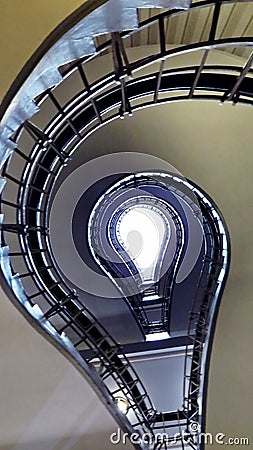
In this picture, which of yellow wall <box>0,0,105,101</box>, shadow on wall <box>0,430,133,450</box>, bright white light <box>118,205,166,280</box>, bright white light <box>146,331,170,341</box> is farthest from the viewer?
→ bright white light <box>118,205,166,280</box>

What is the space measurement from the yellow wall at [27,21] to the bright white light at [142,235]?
9.30 metres

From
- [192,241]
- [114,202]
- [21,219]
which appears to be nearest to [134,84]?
[21,219]

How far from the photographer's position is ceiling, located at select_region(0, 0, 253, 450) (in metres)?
3.31

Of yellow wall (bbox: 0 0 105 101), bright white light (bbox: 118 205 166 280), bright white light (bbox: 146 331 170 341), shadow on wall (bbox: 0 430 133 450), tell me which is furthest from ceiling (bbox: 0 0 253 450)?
bright white light (bbox: 118 205 166 280)

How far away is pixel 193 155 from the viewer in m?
4.59

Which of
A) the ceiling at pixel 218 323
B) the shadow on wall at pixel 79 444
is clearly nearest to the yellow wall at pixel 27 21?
the ceiling at pixel 218 323

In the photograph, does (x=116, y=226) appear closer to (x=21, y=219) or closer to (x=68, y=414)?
(x=68, y=414)

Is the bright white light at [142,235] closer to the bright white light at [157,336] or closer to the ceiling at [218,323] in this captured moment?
the bright white light at [157,336]

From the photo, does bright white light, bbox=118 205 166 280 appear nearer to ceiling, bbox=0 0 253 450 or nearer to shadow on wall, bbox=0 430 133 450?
ceiling, bbox=0 0 253 450

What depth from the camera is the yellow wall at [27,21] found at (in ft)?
4.55

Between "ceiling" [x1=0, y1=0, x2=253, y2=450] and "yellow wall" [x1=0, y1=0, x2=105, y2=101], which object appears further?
"ceiling" [x1=0, y1=0, x2=253, y2=450]

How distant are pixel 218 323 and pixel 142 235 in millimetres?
7521

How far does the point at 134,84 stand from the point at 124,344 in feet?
18.5

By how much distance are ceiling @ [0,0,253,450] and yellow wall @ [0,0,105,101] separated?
1553 mm
